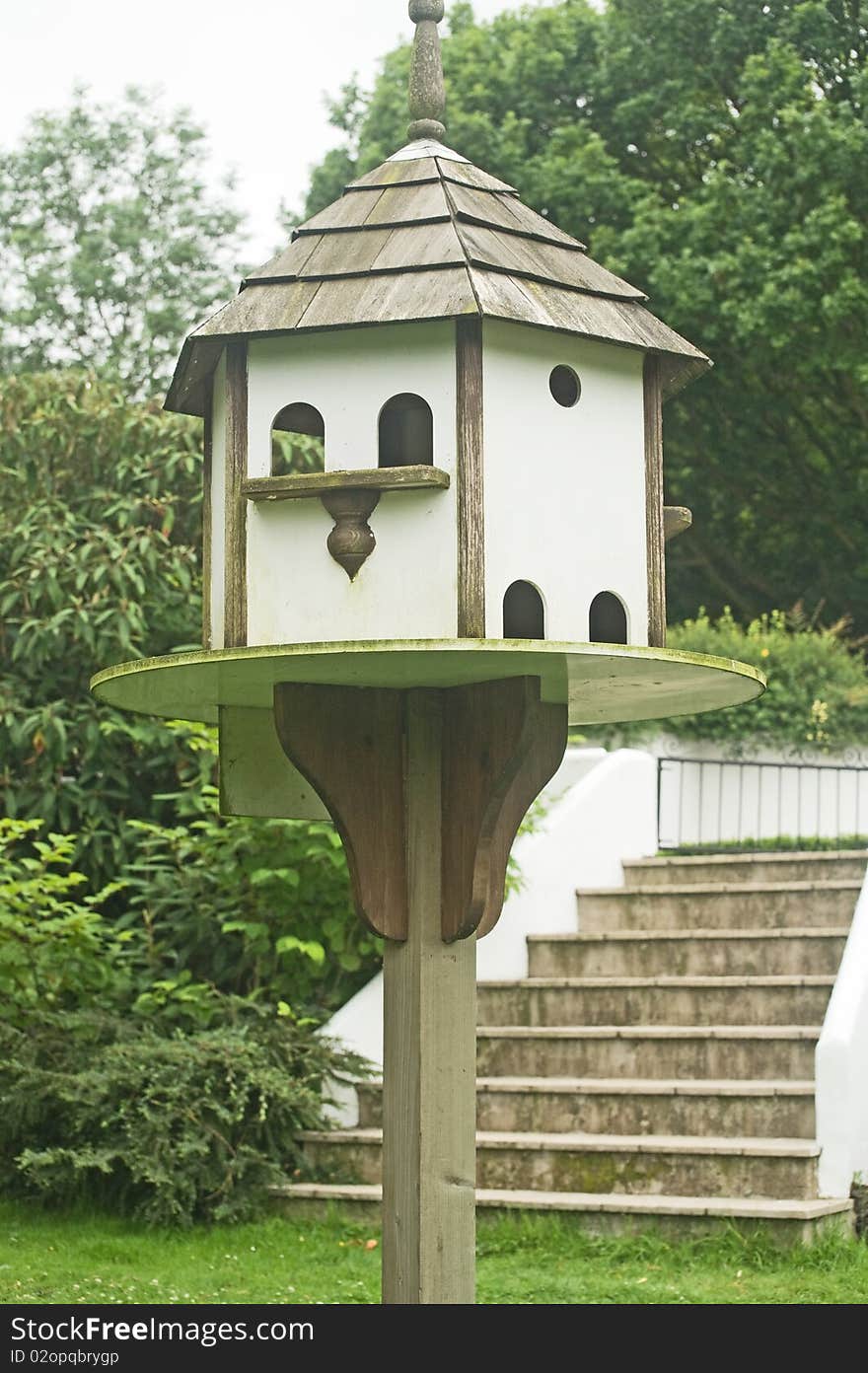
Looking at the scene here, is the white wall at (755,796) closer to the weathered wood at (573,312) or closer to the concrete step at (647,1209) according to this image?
the concrete step at (647,1209)

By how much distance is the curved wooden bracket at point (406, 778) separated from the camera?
4219 millimetres

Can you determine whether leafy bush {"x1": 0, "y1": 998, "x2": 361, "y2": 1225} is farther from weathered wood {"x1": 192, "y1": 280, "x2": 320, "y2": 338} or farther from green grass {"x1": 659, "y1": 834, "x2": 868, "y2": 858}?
green grass {"x1": 659, "y1": 834, "x2": 868, "y2": 858}

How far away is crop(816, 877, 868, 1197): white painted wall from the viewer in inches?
256

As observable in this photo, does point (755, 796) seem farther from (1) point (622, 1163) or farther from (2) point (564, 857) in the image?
(1) point (622, 1163)

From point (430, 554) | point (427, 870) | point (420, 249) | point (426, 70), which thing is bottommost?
point (427, 870)

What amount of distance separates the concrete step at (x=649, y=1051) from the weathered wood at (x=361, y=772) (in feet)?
11.4

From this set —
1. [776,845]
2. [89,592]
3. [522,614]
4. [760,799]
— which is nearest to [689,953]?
[89,592]

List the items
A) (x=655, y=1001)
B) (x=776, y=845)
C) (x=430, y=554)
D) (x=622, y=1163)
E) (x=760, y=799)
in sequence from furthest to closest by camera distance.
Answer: (x=760, y=799) → (x=776, y=845) → (x=655, y=1001) → (x=622, y=1163) → (x=430, y=554)

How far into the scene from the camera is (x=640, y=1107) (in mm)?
7047

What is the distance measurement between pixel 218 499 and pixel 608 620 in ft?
3.38

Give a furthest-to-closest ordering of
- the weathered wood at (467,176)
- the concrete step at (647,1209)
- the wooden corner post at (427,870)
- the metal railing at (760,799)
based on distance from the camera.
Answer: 1. the metal railing at (760,799)
2. the concrete step at (647,1209)
3. the weathered wood at (467,176)
4. the wooden corner post at (427,870)

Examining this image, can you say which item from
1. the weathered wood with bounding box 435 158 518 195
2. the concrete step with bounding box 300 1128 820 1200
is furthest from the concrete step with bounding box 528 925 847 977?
the weathered wood with bounding box 435 158 518 195

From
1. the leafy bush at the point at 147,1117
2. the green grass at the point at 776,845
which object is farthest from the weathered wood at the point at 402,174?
the green grass at the point at 776,845

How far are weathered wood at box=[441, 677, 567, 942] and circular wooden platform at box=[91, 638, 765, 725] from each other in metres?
0.06
